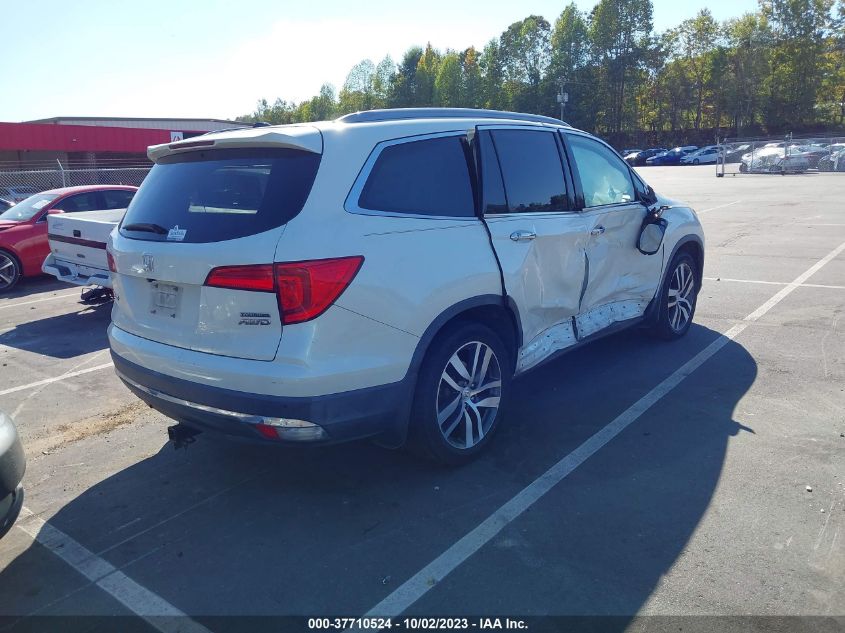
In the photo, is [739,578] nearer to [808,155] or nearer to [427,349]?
[427,349]

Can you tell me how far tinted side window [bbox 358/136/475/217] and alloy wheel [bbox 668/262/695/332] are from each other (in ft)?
9.90

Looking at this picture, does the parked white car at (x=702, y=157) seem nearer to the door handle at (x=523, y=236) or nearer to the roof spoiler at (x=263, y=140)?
the door handle at (x=523, y=236)

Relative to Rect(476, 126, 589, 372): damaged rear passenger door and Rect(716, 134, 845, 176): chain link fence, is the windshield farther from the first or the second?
Rect(716, 134, 845, 176): chain link fence

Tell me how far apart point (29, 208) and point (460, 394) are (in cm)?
1049

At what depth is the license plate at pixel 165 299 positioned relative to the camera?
350 cm

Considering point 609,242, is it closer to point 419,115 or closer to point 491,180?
point 491,180

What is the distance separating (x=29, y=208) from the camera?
11.5 meters

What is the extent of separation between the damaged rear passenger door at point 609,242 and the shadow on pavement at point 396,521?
2.76ft

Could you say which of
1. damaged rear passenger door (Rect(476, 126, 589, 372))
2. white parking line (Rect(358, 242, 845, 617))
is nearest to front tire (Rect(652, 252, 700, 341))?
white parking line (Rect(358, 242, 845, 617))

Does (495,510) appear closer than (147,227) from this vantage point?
Yes

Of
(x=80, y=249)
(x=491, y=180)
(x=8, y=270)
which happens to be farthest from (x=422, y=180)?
(x=8, y=270)

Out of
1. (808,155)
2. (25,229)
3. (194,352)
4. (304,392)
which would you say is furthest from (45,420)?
(808,155)

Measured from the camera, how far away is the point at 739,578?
2.94 metres

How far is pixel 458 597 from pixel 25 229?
10869 mm
